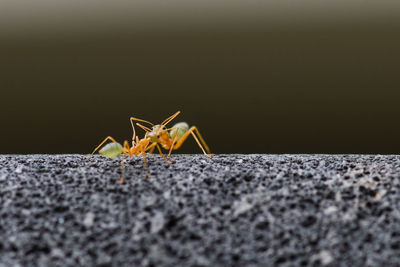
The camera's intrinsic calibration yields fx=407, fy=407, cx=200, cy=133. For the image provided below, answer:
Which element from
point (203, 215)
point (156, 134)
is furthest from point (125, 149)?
point (203, 215)

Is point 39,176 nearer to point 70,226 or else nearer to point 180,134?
point 70,226

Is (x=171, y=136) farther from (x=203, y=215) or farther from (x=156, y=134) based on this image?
(x=203, y=215)

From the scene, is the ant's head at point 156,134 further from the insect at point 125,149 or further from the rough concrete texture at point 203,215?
the rough concrete texture at point 203,215

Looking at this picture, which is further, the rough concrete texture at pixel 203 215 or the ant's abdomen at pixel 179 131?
the ant's abdomen at pixel 179 131

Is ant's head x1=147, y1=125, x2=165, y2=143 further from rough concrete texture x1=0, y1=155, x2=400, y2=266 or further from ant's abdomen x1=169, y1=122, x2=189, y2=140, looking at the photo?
rough concrete texture x1=0, y1=155, x2=400, y2=266

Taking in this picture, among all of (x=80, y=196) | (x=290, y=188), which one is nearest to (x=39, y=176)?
(x=80, y=196)

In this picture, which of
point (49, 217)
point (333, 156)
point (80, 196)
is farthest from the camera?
point (333, 156)

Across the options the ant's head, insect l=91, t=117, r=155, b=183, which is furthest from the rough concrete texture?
the ant's head

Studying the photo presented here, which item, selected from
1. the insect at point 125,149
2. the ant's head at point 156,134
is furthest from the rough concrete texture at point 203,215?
the ant's head at point 156,134
